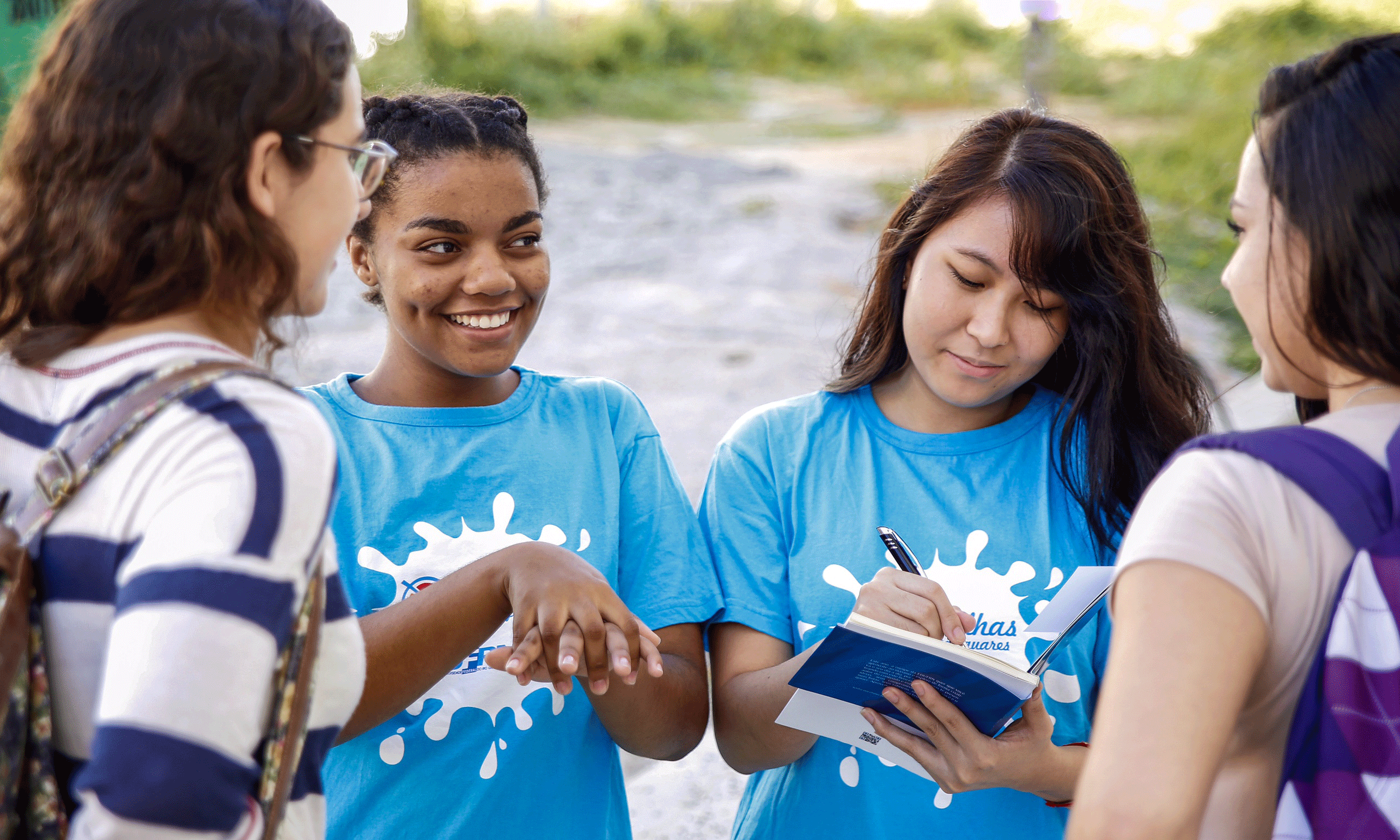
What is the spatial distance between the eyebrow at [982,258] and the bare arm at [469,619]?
2.72ft

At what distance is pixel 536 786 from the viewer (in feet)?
5.47

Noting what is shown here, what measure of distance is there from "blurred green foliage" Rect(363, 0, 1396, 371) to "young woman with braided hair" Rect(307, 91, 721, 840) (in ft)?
21.6

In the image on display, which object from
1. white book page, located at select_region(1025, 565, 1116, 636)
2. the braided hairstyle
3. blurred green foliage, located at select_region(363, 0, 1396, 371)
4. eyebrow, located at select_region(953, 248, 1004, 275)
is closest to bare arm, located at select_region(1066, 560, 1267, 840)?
white book page, located at select_region(1025, 565, 1116, 636)

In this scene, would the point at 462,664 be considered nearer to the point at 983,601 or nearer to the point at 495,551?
the point at 495,551

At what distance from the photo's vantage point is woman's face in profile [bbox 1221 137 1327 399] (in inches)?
42.7

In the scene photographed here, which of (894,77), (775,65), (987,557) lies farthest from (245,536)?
(775,65)

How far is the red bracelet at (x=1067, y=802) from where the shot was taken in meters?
1.62

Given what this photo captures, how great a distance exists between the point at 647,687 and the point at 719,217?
875 centimetres

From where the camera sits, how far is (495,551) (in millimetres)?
1622

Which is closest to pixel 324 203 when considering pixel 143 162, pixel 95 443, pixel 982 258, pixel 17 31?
pixel 143 162

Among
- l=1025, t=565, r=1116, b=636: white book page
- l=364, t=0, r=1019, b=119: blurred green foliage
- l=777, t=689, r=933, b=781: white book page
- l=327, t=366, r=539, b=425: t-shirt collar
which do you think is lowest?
l=777, t=689, r=933, b=781: white book page

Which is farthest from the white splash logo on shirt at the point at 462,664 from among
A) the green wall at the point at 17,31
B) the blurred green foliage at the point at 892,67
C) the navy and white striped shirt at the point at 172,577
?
the blurred green foliage at the point at 892,67

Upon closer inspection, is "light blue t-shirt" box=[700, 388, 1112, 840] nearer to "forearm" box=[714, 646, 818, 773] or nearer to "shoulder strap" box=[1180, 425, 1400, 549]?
"forearm" box=[714, 646, 818, 773]

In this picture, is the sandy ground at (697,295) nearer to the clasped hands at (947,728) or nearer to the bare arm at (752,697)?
the bare arm at (752,697)
